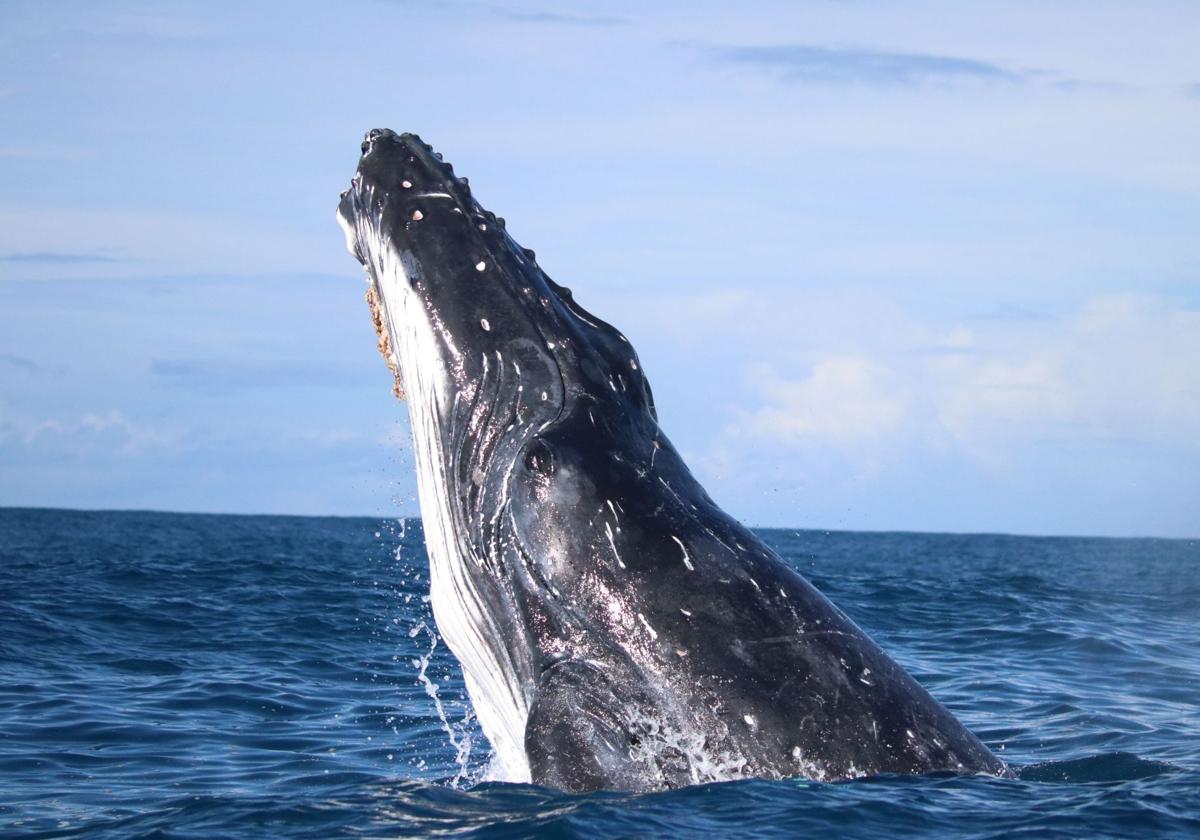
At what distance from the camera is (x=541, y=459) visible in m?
7.05

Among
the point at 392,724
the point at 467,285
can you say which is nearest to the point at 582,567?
the point at 467,285

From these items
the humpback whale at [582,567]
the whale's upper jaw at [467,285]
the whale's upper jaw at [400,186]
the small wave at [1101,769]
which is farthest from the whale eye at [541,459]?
the small wave at [1101,769]

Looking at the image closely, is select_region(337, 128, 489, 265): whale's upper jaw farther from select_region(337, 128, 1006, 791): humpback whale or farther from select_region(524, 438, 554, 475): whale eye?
select_region(524, 438, 554, 475): whale eye

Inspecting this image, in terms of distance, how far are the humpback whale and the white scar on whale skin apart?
0.05 feet

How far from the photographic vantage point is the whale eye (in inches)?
277

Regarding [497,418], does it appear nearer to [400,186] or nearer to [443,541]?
[443,541]

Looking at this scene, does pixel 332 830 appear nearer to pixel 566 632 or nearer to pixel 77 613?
pixel 566 632

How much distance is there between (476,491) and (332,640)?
13.1m

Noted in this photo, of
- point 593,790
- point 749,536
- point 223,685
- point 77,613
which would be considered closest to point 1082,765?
point 749,536

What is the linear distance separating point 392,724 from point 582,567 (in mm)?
6794

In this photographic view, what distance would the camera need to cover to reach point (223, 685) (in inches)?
610

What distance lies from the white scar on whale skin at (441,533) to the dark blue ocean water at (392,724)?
43cm

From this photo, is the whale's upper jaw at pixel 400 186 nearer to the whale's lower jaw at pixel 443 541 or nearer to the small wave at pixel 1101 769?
the whale's lower jaw at pixel 443 541

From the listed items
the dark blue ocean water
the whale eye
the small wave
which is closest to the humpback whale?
the whale eye
